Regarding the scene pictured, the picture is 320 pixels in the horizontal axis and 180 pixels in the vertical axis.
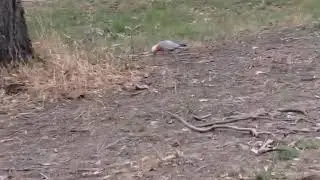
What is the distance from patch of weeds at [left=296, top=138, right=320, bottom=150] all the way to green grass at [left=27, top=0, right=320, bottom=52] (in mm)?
4322

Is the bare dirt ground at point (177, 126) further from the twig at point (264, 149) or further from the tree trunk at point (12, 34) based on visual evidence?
the tree trunk at point (12, 34)

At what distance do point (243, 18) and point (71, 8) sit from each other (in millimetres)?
3176

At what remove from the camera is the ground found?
4066mm

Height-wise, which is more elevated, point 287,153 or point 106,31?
point 287,153

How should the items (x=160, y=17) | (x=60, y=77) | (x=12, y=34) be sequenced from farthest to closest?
(x=160, y=17)
(x=12, y=34)
(x=60, y=77)

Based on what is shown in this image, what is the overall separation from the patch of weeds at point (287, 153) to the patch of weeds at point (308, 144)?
0.34 ft

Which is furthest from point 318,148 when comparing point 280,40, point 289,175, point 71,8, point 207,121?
Result: point 71,8

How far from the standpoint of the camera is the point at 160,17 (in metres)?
10.9

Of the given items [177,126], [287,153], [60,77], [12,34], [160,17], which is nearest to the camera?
[287,153]

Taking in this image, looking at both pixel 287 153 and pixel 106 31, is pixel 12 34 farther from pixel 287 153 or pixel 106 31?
pixel 106 31

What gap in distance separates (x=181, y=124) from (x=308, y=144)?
1009mm

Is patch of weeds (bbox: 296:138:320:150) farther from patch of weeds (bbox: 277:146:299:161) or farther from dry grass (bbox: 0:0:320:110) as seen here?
dry grass (bbox: 0:0:320:110)

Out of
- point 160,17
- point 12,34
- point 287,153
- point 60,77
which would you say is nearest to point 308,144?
point 287,153

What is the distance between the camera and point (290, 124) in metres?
4.70
